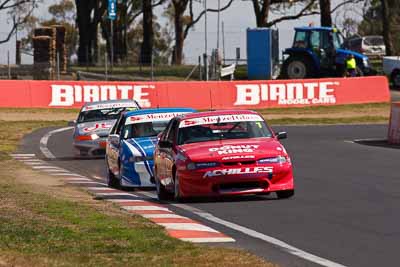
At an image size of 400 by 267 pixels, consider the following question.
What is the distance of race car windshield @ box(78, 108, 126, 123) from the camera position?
2950cm

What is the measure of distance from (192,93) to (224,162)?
1276 inches

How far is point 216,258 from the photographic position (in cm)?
1088

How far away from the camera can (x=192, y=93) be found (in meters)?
48.9

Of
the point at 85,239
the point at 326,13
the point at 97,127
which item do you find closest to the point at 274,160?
the point at 85,239

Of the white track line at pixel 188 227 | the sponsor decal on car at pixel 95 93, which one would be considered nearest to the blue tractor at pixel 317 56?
the sponsor decal on car at pixel 95 93

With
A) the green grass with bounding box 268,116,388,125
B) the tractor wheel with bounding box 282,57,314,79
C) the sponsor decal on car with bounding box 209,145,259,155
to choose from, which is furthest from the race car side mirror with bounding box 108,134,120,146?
the tractor wheel with bounding box 282,57,314,79

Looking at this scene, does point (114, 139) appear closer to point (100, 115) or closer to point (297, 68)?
point (100, 115)

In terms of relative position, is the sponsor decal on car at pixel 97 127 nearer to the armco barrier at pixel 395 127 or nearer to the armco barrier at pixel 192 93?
the armco barrier at pixel 395 127

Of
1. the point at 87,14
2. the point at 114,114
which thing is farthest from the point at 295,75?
the point at 87,14

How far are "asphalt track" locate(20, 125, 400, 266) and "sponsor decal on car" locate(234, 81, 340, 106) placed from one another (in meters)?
21.0

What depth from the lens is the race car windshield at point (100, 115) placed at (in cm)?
2950

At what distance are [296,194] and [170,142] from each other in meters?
2.03

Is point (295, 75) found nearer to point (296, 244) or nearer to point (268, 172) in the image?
point (268, 172)

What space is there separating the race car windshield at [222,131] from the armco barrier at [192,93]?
29.9 meters
